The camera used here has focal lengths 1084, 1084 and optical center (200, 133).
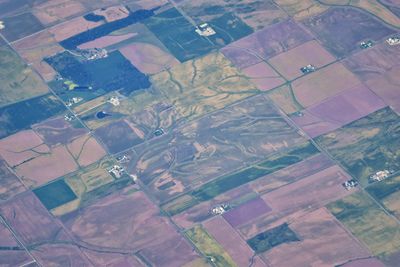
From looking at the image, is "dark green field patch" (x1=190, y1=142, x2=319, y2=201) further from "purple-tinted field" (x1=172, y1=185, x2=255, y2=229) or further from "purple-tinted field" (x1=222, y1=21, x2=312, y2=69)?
"purple-tinted field" (x1=222, y1=21, x2=312, y2=69)

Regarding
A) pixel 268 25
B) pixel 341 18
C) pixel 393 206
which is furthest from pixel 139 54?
pixel 393 206

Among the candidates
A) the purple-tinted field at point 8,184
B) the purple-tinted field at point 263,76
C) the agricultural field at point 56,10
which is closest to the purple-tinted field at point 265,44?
the purple-tinted field at point 263,76

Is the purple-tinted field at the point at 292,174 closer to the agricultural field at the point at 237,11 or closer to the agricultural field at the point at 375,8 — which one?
the agricultural field at the point at 237,11

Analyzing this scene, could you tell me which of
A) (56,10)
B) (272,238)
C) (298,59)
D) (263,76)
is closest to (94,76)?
(56,10)

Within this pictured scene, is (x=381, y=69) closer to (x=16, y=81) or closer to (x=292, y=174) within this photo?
(x=292, y=174)

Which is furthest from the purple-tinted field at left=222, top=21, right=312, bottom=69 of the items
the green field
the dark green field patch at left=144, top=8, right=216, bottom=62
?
the green field
